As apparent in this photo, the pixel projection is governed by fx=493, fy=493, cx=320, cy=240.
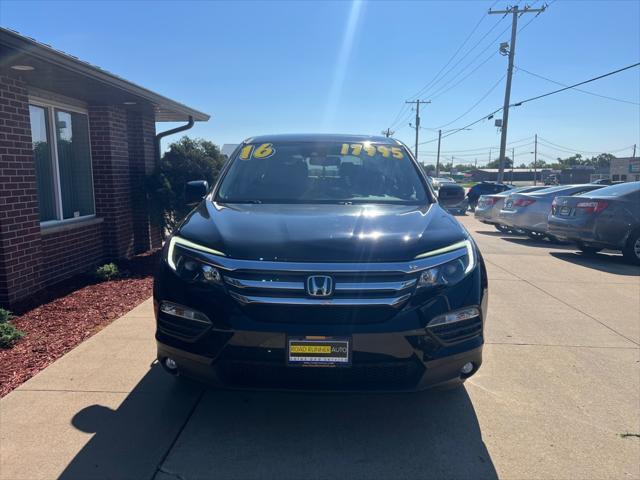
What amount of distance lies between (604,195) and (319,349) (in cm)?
854

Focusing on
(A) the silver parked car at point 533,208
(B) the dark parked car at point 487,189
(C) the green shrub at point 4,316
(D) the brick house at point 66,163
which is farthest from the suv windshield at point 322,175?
(B) the dark parked car at point 487,189

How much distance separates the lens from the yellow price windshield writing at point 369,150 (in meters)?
4.23

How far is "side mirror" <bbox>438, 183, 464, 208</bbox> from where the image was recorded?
424 cm

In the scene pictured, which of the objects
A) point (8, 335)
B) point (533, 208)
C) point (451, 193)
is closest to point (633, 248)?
point (533, 208)

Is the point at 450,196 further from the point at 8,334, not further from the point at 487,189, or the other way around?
the point at 487,189

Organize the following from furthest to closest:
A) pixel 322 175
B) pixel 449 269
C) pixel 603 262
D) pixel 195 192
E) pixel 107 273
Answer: pixel 603 262 → pixel 107 273 → pixel 195 192 → pixel 322 175 → pixel 449 269

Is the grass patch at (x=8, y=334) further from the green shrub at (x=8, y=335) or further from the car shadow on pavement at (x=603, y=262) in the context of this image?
the car shadow on pavement at (x=603, y=262)

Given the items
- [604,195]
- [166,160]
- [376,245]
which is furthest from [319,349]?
[604,195]

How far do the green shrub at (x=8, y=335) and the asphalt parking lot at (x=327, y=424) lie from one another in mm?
579

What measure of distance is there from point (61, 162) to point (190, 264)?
5.25m

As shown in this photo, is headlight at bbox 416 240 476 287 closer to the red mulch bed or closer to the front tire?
the red mulch bed

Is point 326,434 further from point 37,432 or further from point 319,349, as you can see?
point 37,432

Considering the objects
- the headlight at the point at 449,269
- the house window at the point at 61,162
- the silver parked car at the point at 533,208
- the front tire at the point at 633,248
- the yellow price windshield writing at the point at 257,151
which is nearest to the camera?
the headlight at the point at 449,269

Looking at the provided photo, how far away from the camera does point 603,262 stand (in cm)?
928
